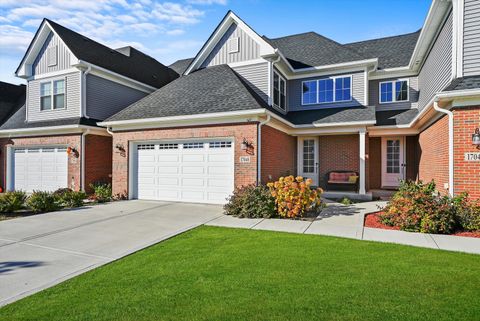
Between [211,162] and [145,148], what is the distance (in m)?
3.44

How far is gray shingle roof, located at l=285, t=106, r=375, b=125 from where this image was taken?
39.7 feet

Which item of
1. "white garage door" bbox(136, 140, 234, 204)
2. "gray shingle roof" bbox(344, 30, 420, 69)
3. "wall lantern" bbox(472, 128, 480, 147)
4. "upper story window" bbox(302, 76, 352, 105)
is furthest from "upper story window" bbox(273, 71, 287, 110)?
"wall lantern" bbox(472, 128, 480, 147)

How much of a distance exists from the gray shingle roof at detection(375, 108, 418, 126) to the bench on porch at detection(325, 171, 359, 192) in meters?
2.72

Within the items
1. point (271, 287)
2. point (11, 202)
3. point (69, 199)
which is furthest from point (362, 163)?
point (11, 202)

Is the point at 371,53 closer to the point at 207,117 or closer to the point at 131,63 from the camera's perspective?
the point at 207,117

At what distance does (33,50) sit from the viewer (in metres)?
14.8

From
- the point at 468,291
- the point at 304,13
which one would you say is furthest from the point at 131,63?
the point at 468,291

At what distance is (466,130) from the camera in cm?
726

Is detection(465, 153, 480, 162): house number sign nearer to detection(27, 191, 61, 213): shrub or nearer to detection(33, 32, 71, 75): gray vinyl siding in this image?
detection(27, 191, 61, 213): shrub

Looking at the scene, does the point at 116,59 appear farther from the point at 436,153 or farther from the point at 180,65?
the point at 436,153

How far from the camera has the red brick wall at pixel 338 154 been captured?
13.6 m

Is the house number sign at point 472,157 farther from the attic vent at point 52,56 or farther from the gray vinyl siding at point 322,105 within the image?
the attic vent at point 52,56

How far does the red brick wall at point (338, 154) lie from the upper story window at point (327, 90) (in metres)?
1.93

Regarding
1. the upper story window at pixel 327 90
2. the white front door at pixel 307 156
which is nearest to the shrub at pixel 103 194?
the white front door at pixel 307 156
